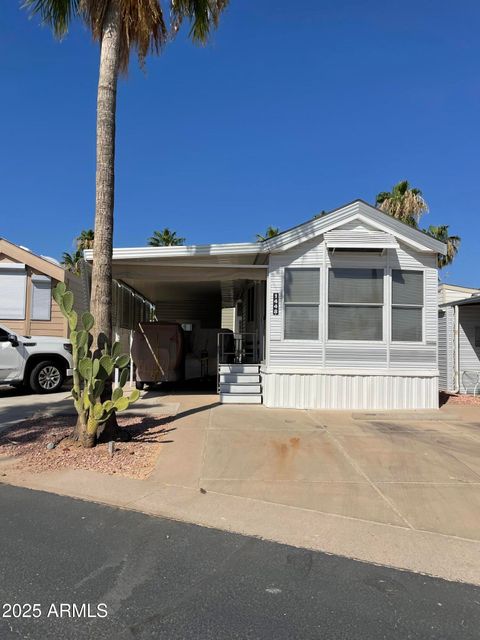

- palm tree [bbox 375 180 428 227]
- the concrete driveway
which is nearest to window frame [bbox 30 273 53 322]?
the concrete driveway

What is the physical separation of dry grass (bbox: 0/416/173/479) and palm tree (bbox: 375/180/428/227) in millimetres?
19997

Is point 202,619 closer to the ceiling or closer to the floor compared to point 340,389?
closer to the floor

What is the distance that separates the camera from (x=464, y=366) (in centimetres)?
1486

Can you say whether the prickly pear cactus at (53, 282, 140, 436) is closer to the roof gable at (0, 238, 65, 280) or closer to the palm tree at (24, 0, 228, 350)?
the palm tree at (24, 0, 228, 350)

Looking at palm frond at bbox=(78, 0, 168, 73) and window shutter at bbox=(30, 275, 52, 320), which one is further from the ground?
palm frond at bbox=(78, 0, 168, 73)

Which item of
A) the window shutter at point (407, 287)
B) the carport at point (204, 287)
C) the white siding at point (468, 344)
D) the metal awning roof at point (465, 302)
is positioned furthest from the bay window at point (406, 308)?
the white siding at point (468, 344)

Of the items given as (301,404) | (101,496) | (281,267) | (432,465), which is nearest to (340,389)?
(301,404)

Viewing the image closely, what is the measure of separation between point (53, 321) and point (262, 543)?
A: 12.9 metres

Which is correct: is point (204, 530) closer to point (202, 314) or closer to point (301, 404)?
point (301, 404)

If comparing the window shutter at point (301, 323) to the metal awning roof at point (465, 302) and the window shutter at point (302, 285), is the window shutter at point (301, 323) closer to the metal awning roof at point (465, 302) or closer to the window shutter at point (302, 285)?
the window shutter at point (302, 285)

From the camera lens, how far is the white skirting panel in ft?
34.0

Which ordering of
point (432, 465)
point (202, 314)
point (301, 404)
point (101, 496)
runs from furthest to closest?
point (202, 314)
point (301, 404)
point (432, 465)
point (101, 496)

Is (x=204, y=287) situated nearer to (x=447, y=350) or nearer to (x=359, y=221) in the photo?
(x=359, y=221)

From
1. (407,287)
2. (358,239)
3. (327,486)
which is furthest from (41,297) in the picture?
(327,486)
